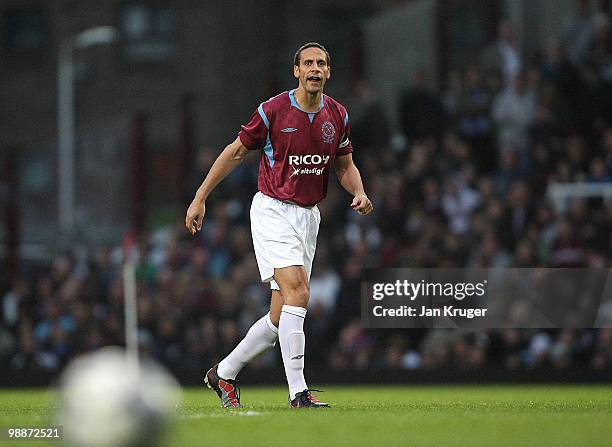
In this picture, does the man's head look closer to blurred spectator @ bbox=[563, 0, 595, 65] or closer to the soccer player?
the soccer player

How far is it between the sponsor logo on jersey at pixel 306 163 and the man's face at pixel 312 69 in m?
0.45

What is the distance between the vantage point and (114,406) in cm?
552

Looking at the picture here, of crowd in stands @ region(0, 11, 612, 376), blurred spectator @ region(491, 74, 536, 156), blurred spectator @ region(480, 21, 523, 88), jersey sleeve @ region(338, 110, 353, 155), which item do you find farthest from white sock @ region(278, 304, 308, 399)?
blurred spectator @ region(480, 21, 523, 88)

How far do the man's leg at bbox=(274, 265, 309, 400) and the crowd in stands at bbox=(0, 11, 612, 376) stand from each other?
654 centimetres

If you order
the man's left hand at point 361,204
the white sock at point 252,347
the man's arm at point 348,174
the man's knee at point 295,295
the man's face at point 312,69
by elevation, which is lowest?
the white sock at point 252,347

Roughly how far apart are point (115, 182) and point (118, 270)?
6.86 m

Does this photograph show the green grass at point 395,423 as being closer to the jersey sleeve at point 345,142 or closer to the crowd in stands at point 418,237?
the jersey sleeve at point 345,142

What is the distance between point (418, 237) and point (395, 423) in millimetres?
9190

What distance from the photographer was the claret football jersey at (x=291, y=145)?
30.8 ft

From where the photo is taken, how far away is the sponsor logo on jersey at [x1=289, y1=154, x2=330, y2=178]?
938cm

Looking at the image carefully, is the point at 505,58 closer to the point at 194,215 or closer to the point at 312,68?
the point at 312,68

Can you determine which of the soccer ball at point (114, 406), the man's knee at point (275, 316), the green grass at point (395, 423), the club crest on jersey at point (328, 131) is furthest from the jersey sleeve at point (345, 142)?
the soccer ball at point (114, 406)

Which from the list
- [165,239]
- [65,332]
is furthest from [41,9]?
[65,332]

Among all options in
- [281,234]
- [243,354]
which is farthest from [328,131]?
[243,354]
